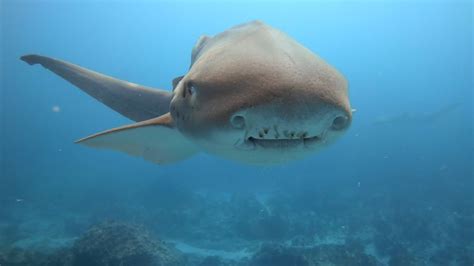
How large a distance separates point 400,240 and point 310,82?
1565 centimetres

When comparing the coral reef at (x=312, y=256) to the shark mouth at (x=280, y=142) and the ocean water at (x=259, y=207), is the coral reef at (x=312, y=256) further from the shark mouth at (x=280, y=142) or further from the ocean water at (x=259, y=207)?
the shark mouth at (x=280, y=142)

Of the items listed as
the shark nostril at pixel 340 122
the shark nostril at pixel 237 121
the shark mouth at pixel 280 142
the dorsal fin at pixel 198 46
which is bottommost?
the shark mouth at pixel 280 142

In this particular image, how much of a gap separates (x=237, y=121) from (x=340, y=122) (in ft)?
1.94

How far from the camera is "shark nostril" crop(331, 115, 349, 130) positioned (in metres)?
1.92

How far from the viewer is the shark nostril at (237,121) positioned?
188 centimetres

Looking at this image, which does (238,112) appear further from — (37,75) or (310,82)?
(37,75)

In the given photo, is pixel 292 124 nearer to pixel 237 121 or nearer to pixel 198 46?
pixel 237 121

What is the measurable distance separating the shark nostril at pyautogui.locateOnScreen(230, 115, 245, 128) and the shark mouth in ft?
0.57

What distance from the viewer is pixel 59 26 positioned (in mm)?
86625

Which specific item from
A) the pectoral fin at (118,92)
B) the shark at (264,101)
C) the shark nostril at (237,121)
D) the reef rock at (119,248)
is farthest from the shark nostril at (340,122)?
the reef rock at (119,248)

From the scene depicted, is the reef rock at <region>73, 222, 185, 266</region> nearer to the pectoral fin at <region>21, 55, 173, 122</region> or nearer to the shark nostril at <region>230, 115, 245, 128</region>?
the pectoral fin at <region>21, 55, 173, 122</region>

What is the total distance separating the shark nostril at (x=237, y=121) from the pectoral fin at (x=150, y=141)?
128 cm

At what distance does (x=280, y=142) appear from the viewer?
2061 mm

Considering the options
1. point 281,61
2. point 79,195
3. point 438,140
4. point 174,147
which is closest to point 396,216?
point 174,147
